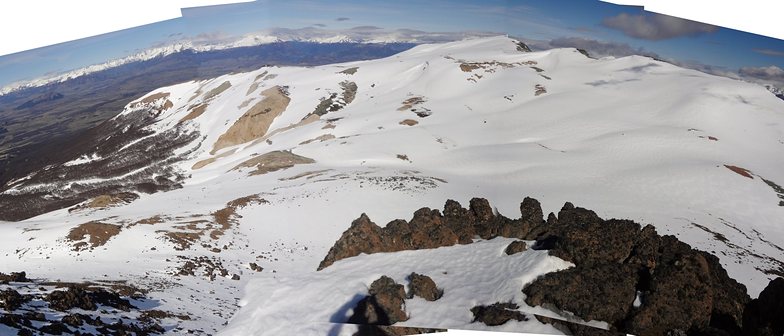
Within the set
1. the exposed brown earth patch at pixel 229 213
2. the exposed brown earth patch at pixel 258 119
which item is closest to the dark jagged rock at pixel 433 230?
the exposed brown earth patch at pixel 229 213

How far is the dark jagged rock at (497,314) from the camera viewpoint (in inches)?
128

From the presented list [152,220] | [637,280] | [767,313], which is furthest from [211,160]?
[767,313]

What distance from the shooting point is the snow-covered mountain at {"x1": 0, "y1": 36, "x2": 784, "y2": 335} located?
3.37 metres

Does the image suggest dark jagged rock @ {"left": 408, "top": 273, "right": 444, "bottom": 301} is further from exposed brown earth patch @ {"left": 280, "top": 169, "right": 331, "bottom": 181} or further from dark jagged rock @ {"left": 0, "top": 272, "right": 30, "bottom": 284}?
dark jagged rock @ {"left": 0, "top": 272, "right": 30, "bottom": 284}

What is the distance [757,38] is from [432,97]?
338cm

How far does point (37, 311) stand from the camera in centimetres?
405

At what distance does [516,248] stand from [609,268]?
2.53 ft

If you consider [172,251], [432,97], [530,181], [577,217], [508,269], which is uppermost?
[432,97]

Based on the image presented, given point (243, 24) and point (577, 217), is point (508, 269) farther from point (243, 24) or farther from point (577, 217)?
point (243, 24)

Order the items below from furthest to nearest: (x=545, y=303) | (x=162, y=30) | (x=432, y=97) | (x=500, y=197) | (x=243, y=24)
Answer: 1. (x=162, y=30)
2. (x=243, y=24)
3. (x=432, y=97)
4. (x=500, y=197)
5. (x=545, y=303)

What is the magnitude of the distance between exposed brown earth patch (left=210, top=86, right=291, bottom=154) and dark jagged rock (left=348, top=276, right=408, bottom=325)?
2531 mm

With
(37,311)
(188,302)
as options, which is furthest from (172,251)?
(37,311)

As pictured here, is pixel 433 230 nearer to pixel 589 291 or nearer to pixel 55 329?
pixel 589 291

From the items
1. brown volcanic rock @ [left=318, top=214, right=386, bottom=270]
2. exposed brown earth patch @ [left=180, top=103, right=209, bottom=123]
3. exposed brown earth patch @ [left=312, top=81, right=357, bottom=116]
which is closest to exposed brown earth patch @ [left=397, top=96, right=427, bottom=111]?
exposed brown earth patch @ [left=312, top=81, right=357, bottom=116]
